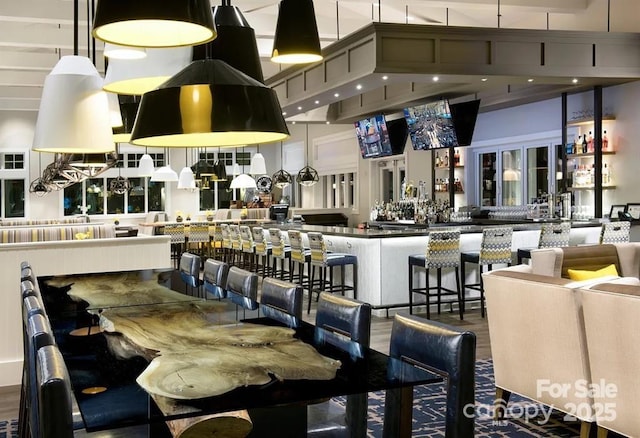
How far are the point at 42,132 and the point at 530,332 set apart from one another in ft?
9.55

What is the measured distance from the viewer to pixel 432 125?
448 inches

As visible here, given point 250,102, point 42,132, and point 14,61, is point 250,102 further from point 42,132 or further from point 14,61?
point 14,61

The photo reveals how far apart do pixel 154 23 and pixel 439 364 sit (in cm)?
144

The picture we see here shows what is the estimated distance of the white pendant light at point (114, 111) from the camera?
13.8ft

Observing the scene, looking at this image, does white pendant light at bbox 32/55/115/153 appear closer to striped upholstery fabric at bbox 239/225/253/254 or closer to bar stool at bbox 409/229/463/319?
bar stool at bbox 409/229/463/319

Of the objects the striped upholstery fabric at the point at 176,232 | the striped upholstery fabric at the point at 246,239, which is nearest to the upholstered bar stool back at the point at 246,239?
the striped upholstery fabric at the point at 246,239

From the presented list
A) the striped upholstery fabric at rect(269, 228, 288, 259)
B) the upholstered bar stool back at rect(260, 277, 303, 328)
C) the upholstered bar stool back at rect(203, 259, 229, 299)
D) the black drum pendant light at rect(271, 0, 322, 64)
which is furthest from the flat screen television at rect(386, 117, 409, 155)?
the upholstered bar stool back at rect(260, 277, 303, 328)

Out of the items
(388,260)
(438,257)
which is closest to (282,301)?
(438,257)

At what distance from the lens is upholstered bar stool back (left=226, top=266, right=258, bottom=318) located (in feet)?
12.3

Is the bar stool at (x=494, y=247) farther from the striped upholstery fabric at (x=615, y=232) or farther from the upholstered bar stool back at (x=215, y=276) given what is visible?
the upholstered bar stool back at (x=215, y=276)

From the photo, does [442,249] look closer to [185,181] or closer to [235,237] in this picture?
[235,237]

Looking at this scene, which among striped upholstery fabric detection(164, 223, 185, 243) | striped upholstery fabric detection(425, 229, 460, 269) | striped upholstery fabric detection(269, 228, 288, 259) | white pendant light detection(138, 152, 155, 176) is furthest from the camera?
white pendant light detection(138, 152, 155, 176)

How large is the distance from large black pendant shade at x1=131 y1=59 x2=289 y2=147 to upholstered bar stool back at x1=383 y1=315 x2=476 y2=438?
2.89ft

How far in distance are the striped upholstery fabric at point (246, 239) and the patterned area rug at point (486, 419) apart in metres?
5.87
